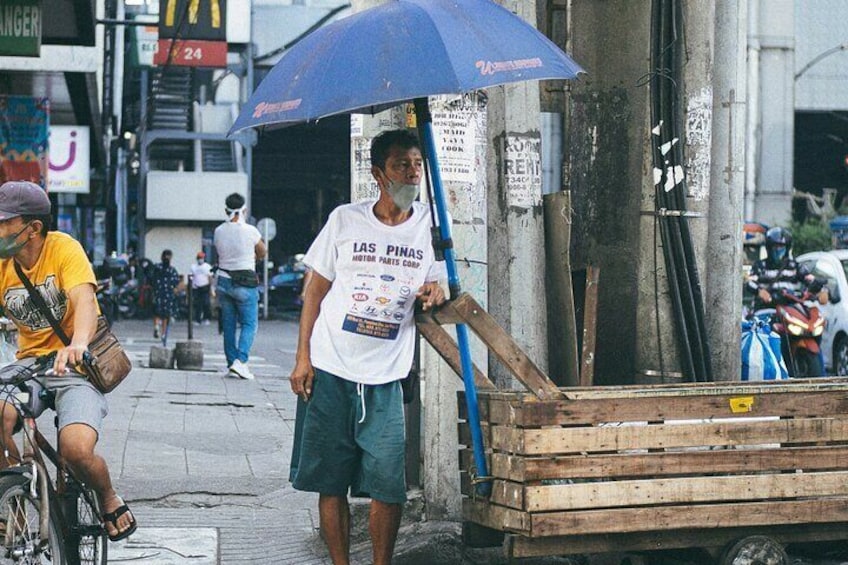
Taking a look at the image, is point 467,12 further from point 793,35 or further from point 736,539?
point 793,35

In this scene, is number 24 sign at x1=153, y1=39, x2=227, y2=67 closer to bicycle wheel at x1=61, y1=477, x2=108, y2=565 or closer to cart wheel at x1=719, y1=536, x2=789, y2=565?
bicycle wheel at x1=61, y1=477, x2=108, y2=565

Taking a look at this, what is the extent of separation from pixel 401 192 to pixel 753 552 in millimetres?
2080

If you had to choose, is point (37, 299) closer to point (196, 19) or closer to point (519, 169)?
point (519, 169)

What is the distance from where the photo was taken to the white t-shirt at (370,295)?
5.60 metres

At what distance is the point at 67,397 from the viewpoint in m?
5.61

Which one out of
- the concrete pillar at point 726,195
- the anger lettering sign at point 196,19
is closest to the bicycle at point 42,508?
the concrete pillar at point 726,195

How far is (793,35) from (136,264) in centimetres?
2101

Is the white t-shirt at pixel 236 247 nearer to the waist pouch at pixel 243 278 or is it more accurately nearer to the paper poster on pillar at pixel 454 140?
the waist pouch at pixel 243 278

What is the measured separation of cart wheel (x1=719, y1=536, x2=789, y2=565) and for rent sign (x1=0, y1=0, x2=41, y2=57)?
928cm

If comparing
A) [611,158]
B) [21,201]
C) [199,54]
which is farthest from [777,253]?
[199,54]

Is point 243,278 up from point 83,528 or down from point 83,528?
up

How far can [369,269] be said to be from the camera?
18.4 ft

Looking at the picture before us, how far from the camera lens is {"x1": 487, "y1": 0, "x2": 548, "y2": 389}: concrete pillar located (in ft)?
22.9

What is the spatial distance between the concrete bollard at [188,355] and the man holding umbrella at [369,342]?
11.2 m
